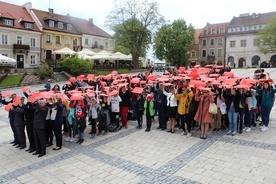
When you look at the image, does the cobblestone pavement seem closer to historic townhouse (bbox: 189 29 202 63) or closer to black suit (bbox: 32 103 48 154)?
black suit (bbox: 32 103 48 154)

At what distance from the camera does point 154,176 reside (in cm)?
596

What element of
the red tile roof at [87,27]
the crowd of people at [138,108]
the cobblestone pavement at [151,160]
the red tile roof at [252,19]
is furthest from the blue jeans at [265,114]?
the red tile roof at [252,19]

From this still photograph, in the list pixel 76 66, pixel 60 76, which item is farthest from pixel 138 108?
pixel 60 76

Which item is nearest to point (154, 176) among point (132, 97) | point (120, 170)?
point (120, 170)

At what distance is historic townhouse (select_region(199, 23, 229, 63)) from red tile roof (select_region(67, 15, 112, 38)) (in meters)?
28.0

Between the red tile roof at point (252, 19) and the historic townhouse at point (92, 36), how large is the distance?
103 ft

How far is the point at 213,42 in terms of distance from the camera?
6600cm

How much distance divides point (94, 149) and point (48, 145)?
1.59 meters

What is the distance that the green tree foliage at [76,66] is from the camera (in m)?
31.2

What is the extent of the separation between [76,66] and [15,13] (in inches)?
746

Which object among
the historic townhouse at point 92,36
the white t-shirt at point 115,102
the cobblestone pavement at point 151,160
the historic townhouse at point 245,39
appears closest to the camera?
the cobblestone pavement at point 151,160

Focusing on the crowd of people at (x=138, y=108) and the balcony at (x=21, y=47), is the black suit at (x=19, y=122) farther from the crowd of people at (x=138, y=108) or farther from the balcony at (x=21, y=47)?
the balcony at (x=21, y=47)

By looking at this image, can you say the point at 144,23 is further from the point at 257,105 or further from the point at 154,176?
the point at 154,176

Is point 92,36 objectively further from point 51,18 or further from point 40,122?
point 40,122
